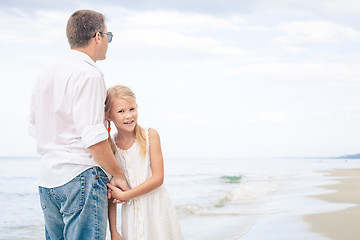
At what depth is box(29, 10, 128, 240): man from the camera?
7.63ft

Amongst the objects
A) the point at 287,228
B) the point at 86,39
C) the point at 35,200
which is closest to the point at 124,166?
the point at 86,39

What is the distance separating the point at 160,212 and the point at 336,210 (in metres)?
5.28

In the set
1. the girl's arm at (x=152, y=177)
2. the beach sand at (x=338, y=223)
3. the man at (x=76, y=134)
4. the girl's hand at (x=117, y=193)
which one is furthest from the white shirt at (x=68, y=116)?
the beach sand at (x=338, y=223)

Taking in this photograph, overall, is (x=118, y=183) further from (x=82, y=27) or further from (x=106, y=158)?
(x=82, y=27)

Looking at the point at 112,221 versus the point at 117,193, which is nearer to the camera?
the point at 117,193

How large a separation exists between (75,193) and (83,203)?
0.07 m

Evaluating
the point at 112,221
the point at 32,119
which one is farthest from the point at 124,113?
the point at 112,221

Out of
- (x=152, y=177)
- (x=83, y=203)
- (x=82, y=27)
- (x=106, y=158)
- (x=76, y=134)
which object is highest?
(x=82, y=27)

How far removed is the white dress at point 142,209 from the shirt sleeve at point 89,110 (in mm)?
463

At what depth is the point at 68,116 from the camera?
241 centimetres

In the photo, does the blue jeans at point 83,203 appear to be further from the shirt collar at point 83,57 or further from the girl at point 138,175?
the shirt collar at point 83,57

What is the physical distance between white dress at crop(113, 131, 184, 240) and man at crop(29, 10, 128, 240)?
9.2 inches

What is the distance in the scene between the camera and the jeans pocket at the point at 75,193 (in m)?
2.37

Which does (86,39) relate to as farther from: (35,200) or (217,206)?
(35,200)
